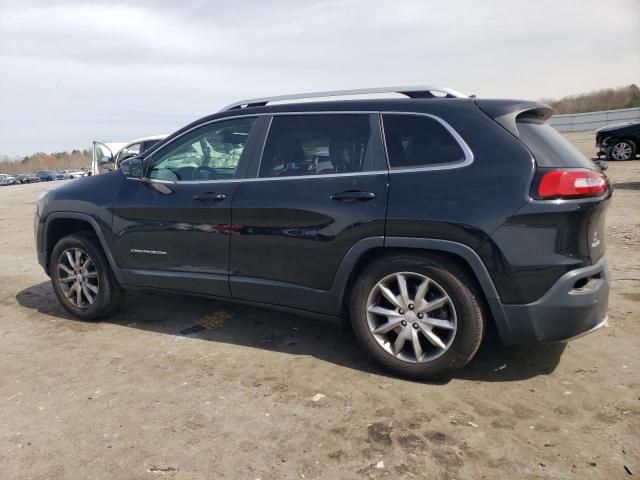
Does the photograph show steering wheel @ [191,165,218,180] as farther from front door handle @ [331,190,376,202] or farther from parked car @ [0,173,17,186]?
parked car @ [0,173,17,186]

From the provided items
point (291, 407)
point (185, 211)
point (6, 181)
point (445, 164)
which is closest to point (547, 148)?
point (445, 164)

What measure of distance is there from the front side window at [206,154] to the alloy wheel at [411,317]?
1532 millimetres

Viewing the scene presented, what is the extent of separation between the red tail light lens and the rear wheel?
14988 millimetres

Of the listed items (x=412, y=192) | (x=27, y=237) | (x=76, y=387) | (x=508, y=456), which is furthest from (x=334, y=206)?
(x=27, y=237)

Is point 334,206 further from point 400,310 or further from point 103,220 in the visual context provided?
point 103,220

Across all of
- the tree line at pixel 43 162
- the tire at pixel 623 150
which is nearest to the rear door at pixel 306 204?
the tire at pixel 623 150

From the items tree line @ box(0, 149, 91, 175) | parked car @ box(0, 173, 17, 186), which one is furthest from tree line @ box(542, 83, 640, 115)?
tree line @ box(0, 149, 91, 175)

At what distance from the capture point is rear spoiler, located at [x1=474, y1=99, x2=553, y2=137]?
313 centimetres

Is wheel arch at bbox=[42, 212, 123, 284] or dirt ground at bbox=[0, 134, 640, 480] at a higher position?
wheel arch at bbox=[42, 212, 123, 284]

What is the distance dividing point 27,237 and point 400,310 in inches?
354

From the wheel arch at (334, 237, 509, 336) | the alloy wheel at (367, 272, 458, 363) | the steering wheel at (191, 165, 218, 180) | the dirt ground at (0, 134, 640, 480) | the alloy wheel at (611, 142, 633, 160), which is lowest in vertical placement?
the dirt ground at (0, 134, 640, 480)

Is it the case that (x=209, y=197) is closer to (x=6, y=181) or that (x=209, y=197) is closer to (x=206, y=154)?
(x=206, y=154)

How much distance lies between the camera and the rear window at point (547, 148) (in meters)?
3.00

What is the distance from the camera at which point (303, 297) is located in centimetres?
366
